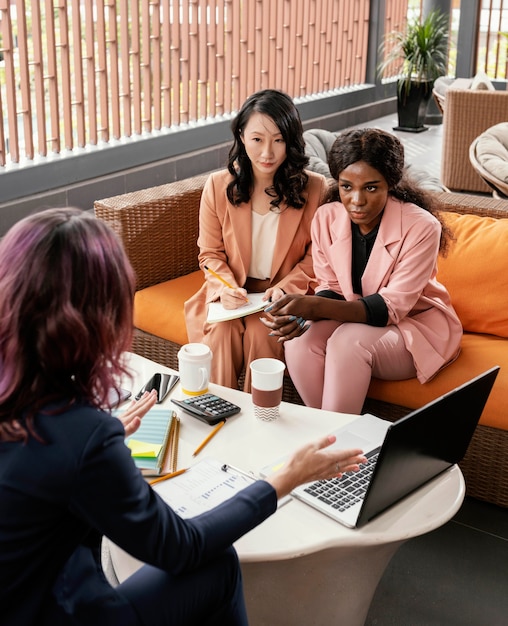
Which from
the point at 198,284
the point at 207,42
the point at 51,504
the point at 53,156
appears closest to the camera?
the point at 51,504

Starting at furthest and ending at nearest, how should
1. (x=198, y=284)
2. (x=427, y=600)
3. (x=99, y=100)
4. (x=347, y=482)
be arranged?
(x=99, y=100) → (x=198, y=284) → (x=427, y=600) → (x=347, y=482)

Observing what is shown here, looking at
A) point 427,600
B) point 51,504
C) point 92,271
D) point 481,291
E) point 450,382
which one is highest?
point 92,271

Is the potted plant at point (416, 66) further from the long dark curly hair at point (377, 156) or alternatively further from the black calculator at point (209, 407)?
the black calculator at point (209, 407)

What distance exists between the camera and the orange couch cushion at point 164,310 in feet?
9.18

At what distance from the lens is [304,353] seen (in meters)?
2.44

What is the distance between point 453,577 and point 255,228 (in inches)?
51.3

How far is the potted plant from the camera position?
7613 mm

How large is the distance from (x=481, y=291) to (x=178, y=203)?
3.77 feet

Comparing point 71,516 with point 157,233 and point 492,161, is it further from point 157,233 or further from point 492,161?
point 492,161

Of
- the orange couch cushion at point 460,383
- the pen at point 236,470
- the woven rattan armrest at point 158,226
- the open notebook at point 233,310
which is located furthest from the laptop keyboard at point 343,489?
the woven rattan armrest at point 158,226

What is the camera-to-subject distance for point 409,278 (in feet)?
7.75

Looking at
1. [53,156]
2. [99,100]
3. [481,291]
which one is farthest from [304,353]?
[99,100]

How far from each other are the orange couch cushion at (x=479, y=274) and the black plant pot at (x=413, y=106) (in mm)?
5314

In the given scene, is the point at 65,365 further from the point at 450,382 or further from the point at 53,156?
the point at 53,156
